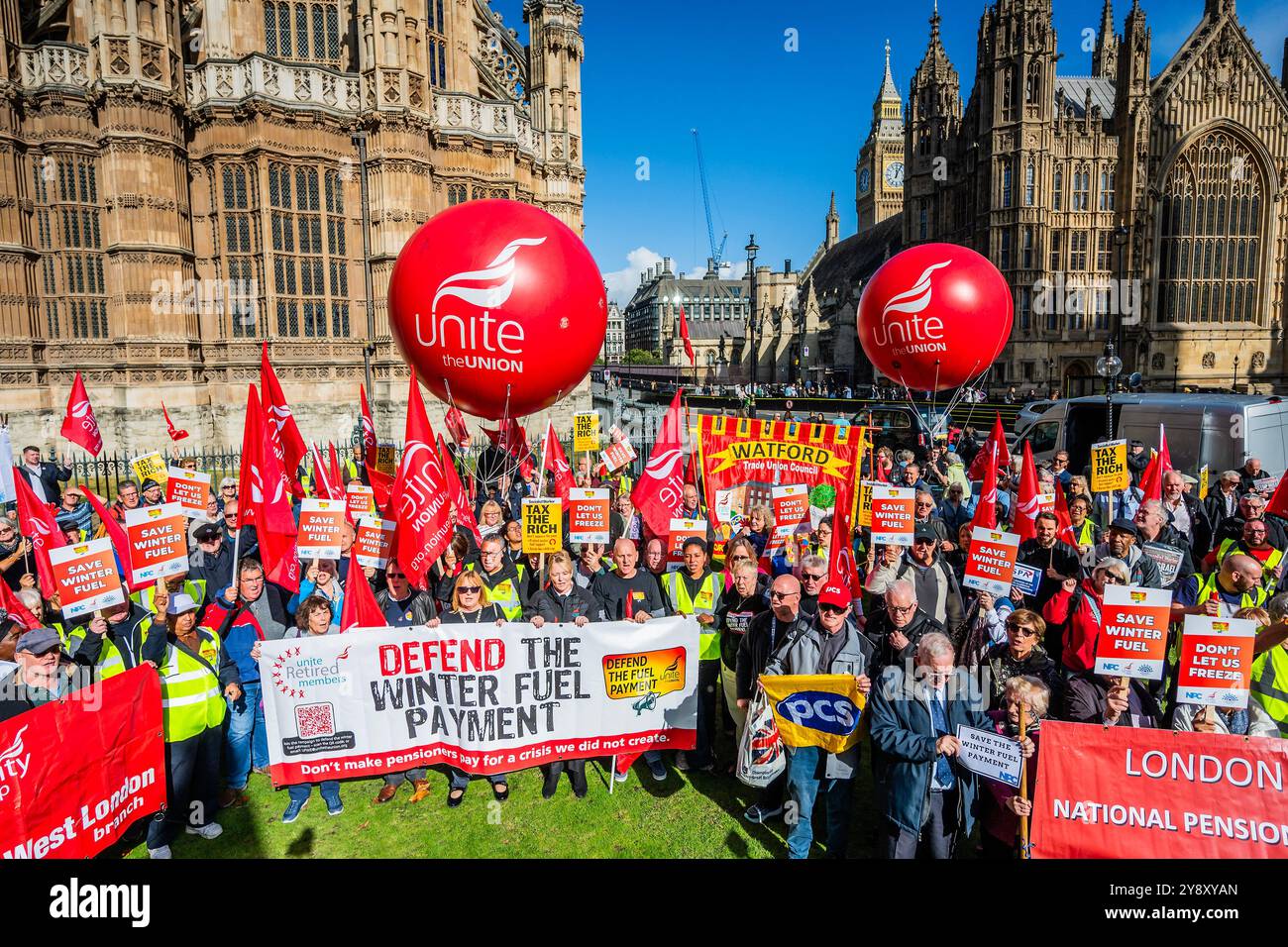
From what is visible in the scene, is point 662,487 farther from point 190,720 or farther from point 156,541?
point 190,720

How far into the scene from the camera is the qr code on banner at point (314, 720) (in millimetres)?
5590

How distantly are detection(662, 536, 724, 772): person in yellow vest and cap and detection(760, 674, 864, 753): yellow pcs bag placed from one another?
1316 mm

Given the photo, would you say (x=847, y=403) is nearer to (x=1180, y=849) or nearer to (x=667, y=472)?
(x=667, y=472)

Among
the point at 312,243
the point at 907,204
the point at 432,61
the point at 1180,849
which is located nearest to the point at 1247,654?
the point at 1180,849

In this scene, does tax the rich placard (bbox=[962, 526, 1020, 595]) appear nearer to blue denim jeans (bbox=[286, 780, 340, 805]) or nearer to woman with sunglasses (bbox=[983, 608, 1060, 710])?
woman with sunglasses (bbox=[983, 608, 1060, 710])

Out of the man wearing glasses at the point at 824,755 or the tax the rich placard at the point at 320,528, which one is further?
the tax the rich placard at the point at 320,528

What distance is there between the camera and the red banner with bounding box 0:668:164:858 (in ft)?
13.1

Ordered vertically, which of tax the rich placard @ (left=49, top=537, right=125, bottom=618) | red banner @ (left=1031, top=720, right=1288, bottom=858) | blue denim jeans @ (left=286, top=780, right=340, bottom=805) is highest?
tax the rich placard @ (left=49, top=537, right=125, bottom=618)

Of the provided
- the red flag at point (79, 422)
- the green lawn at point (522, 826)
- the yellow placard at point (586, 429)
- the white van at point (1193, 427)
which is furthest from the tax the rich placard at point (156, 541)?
the white van at point (1193, 427)

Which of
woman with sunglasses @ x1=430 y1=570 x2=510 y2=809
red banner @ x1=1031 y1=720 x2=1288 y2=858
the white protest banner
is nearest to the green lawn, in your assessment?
woman with sunglasses @ x1=430 y1=570 x2=510 y2=809

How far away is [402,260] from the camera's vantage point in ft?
27.3

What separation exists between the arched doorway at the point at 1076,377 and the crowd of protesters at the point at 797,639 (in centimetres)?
4693

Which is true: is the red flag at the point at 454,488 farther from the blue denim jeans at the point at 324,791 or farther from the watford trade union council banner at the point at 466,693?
the blue denim jeans at the point at 324,791

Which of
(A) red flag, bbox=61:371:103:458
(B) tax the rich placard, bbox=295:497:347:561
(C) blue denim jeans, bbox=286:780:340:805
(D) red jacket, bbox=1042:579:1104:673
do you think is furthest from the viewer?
(A) red flag, bbox=61:371:103:458
